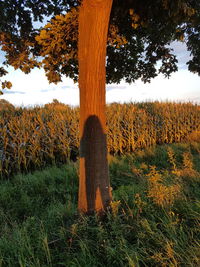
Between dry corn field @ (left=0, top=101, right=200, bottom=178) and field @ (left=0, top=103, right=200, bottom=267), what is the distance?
4 centimetres

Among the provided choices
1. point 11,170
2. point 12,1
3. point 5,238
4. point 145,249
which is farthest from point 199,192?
point 11,170

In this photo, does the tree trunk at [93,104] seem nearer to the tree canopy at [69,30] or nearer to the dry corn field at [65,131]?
the tree canopy at [69,30]

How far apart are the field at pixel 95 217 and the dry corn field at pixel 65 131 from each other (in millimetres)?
41

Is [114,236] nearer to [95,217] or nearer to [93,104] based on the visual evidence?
[95,217]

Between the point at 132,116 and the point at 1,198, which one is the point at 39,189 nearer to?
the point at 1,198

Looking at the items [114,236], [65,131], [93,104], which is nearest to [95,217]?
[114,236]

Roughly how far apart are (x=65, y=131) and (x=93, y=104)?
4788mm

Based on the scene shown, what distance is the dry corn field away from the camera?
7.12 metres

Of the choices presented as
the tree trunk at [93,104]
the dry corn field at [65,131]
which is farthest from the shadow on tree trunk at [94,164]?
the dry corn field at [65,131]

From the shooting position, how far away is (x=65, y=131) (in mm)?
8062

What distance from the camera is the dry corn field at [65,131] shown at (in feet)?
23.4

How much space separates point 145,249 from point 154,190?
105cm

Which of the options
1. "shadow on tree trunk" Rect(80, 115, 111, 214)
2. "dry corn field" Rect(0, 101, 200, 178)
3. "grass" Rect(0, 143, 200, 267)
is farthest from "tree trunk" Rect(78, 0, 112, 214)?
"dry corn field" Rect(0, 101, 200, 178)

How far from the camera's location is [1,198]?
5016 millimetres
